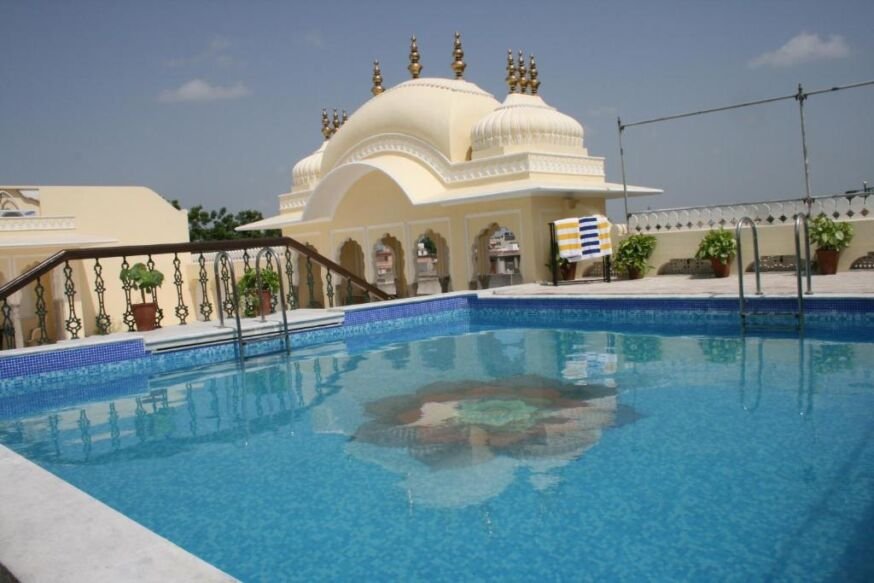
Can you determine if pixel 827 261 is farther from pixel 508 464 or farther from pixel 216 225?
pixel 216 225

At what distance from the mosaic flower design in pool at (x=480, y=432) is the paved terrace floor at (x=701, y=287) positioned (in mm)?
4634

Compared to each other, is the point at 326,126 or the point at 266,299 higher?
the point at 326,126

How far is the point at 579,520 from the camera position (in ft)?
12.5

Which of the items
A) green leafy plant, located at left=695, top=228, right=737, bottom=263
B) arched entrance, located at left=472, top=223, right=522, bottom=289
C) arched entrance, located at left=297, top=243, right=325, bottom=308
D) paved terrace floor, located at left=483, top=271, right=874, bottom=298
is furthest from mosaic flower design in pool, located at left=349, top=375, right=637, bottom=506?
arched entrance, located at left=297, top=243, right=325, bottom=308

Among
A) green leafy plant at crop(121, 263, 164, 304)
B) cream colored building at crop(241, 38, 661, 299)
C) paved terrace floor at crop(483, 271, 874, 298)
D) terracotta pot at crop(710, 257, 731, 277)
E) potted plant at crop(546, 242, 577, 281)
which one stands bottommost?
paved terrace floor at crop(483, 271, 874, 298)

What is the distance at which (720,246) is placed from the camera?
13500 mm

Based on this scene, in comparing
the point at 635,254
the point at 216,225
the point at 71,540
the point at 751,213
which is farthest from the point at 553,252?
the point at 216,225

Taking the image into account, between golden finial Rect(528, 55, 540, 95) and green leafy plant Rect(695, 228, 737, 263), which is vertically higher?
golden finial Rect(528, 55, 540, 95)

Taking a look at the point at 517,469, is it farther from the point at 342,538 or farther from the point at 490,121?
the point at 490,121

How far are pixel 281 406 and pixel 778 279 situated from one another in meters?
8.58

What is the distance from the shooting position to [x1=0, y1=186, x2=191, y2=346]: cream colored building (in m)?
15.7

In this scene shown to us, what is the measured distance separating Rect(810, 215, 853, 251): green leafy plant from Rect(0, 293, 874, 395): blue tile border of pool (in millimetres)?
3364

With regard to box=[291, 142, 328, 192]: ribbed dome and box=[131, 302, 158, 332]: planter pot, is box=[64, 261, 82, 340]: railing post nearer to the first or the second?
box=[131, 302, 158, 332]: planter pot

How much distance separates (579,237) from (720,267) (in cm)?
258
